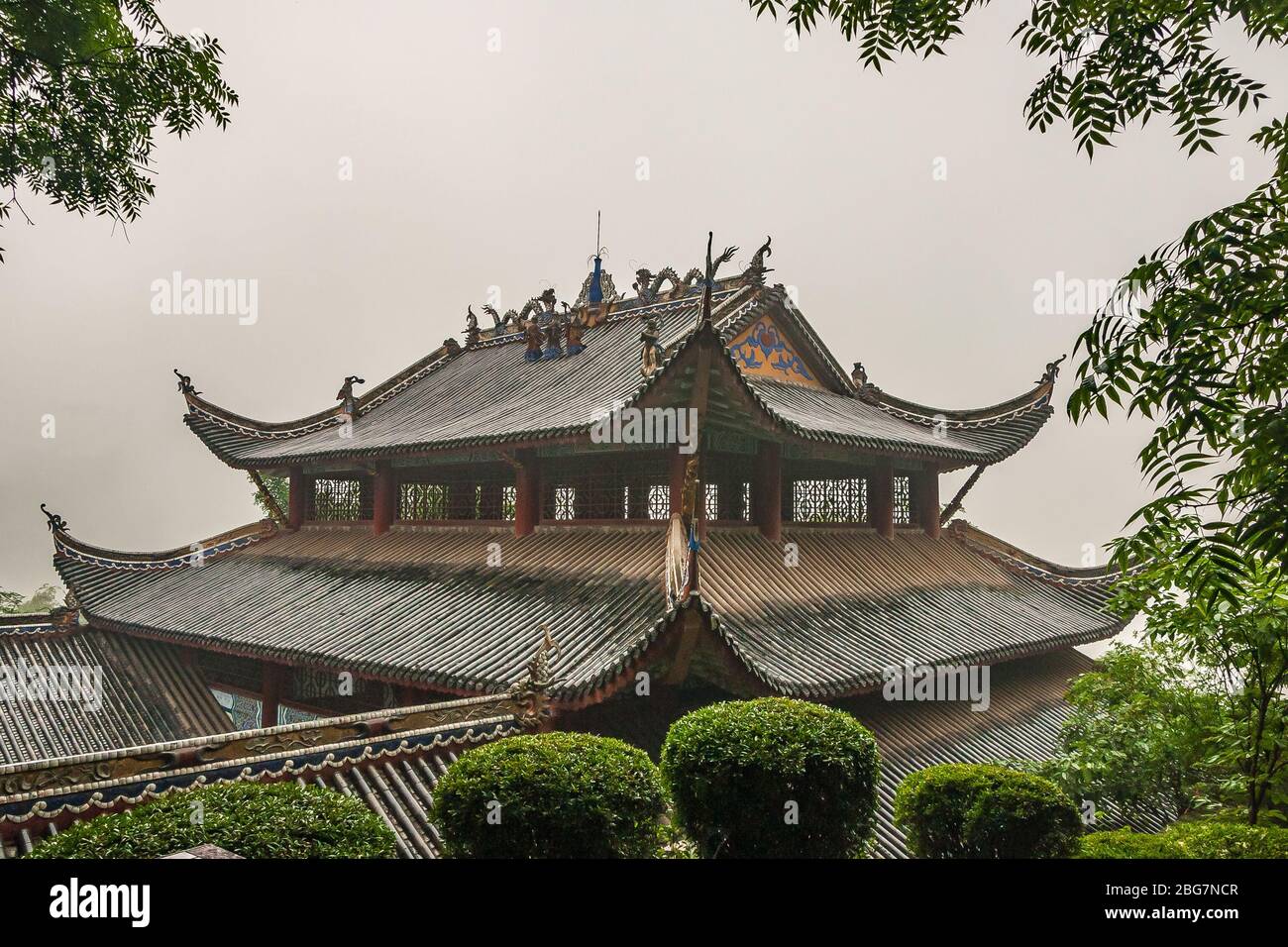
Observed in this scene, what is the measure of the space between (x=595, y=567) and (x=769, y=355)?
5.57 m

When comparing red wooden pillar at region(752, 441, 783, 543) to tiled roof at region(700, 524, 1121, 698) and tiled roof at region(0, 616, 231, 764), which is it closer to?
tiled roof at region(700, 524, 1121, 698)

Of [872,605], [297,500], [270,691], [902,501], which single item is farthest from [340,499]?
[872,605]

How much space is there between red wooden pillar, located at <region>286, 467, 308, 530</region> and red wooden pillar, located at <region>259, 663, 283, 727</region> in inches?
208

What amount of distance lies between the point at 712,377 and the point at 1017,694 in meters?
7.18

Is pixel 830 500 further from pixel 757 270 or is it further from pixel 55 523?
pixel 55 523

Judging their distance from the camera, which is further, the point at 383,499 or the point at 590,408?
the point at 383,499

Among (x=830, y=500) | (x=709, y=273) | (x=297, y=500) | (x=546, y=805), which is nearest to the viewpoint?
(x=546, y=805)

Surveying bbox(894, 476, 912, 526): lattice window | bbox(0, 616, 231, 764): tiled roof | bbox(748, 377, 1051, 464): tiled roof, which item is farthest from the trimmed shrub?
bbox(0, 616, 231, 764): tiled roof

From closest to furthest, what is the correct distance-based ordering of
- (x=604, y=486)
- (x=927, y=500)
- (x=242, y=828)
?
1. (x=242, y=828)
2. (x=604, y=486)
3. (x=927, y=500)

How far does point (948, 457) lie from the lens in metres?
15.6

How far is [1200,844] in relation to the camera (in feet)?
22.8

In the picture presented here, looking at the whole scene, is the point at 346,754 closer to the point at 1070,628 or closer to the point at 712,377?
the point at 712,377

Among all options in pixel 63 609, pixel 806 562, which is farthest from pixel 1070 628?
pixel 63 609

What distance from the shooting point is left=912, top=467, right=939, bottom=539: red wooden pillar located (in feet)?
53.6
